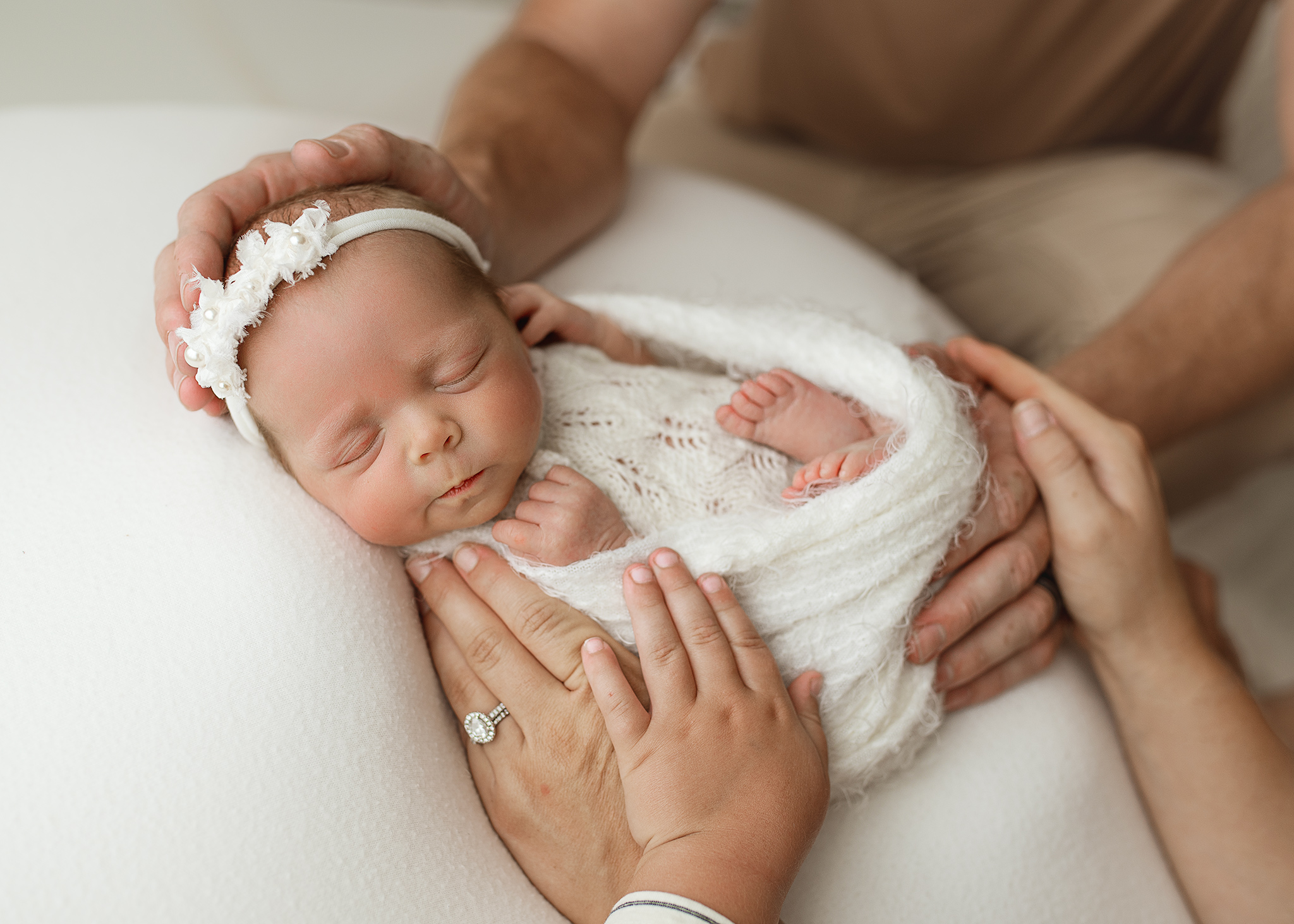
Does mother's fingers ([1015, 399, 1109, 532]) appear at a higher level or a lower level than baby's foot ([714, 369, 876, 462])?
lower

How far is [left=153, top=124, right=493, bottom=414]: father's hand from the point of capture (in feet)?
2.47

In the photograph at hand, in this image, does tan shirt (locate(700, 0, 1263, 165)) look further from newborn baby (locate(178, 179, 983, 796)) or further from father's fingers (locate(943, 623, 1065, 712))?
father's fingers (locate(943, 623, 1065, 712))

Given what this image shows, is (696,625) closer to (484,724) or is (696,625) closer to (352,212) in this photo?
(484,724)

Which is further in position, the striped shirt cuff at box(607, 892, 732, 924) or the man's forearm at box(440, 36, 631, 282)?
the man's forearm at box(440, 36, 631, 282)

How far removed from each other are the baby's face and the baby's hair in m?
0.01

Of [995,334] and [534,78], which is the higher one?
[534,78]

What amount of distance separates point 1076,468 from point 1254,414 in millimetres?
1084

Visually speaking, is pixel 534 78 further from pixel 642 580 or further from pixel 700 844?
pixel 700 844

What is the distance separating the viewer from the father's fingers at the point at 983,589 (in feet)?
2.98

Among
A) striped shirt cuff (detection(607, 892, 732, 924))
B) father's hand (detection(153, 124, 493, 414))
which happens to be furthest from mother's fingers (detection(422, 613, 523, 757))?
father's hand (detection(153, 124, 493, 414))

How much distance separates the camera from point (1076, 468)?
3.31ft

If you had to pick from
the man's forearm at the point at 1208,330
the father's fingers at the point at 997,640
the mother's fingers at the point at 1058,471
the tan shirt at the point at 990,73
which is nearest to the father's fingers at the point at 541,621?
the father's fingers at the point at 997,640

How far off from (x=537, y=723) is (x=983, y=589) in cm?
52

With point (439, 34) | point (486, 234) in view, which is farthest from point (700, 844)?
point (439, 34)
